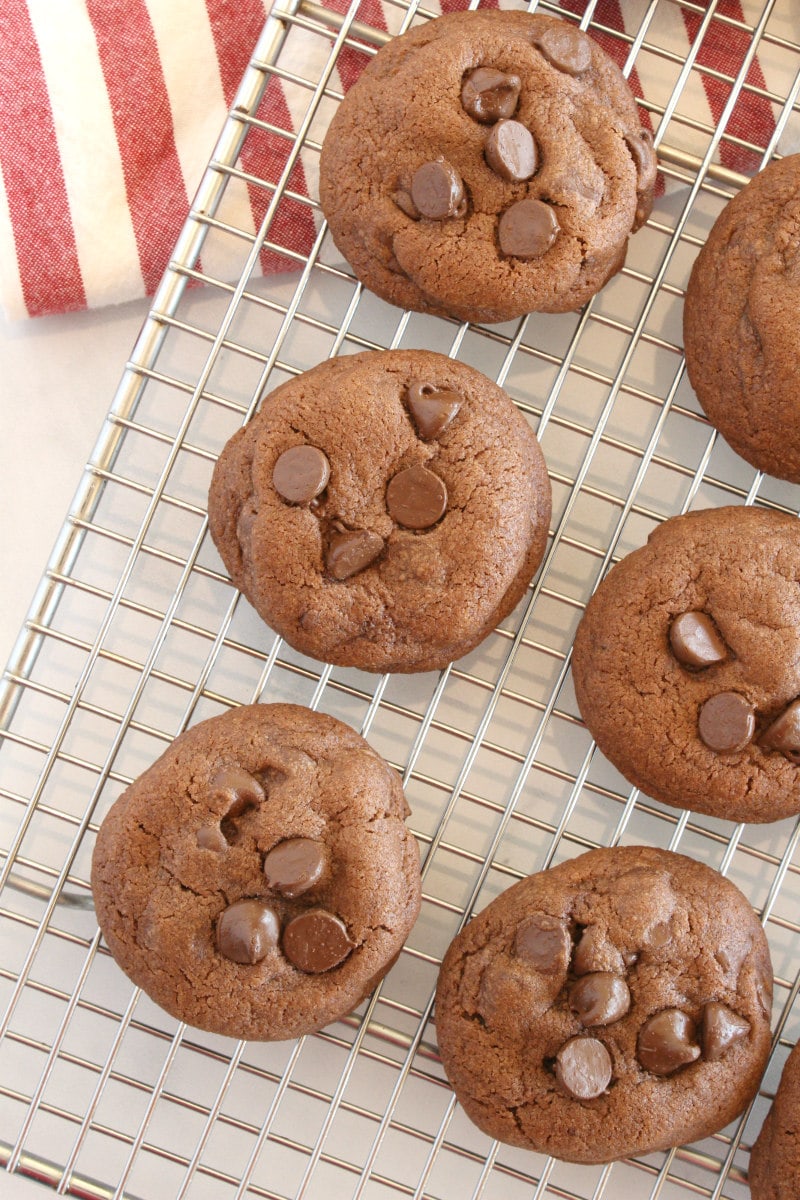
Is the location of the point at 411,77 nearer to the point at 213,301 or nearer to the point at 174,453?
the point at 213,301

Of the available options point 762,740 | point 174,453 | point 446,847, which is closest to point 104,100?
point 174,453

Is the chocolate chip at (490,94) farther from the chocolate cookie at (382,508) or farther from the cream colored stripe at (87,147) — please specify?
the cream colored stripe at (87,147)

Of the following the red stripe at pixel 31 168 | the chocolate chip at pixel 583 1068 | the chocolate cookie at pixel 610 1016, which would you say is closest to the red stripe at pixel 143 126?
the red stripe at pixel 31 168

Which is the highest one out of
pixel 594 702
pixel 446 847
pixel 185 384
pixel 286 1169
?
pixel 185 384

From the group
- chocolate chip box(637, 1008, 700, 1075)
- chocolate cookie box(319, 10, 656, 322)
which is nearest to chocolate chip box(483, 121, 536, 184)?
chocolate cookie box(319, 10, 656, 322)

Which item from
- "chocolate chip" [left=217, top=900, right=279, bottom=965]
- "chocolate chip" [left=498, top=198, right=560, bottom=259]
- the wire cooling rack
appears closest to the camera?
"chocolate chip" [left=217, top=900, right=279, bottom=965]

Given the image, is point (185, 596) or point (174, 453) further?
point (185, 596)

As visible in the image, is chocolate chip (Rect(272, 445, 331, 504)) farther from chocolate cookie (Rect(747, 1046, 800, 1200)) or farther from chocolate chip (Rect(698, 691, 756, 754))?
chocolate cookie (Rect(747, 1046, 800, 1200))
